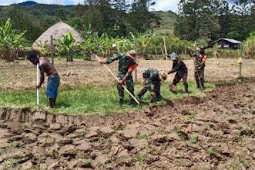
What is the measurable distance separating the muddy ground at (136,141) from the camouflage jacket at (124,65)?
112cm

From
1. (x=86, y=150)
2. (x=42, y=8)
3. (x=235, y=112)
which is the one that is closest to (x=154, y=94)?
(x=235, y=112)

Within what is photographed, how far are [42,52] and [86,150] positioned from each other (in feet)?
49.6

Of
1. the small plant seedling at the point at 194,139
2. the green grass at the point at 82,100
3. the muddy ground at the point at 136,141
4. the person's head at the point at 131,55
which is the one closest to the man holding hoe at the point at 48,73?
the green grass at the point at 82,100

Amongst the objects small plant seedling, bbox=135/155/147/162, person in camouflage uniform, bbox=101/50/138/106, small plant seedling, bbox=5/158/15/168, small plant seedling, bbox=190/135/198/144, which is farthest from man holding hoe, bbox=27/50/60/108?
small plant seedling, bbox=190/135/198/144

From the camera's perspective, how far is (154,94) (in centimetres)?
847

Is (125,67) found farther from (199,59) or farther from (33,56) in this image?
(199,59)

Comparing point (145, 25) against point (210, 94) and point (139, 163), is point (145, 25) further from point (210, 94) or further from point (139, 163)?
point (139, 163)

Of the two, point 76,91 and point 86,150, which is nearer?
point 86,150

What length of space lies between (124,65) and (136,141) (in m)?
2.83

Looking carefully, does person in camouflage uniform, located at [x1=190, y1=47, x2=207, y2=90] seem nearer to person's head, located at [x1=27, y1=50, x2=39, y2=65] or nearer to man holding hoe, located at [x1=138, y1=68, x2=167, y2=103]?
man holding hoe, located at [x1=138, y1=68, x2=167, y2=103]

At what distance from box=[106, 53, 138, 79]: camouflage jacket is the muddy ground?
1.12 metres

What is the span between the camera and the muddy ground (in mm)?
4840

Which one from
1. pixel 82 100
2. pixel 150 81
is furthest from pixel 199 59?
pixel 82 100

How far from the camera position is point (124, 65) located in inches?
315
